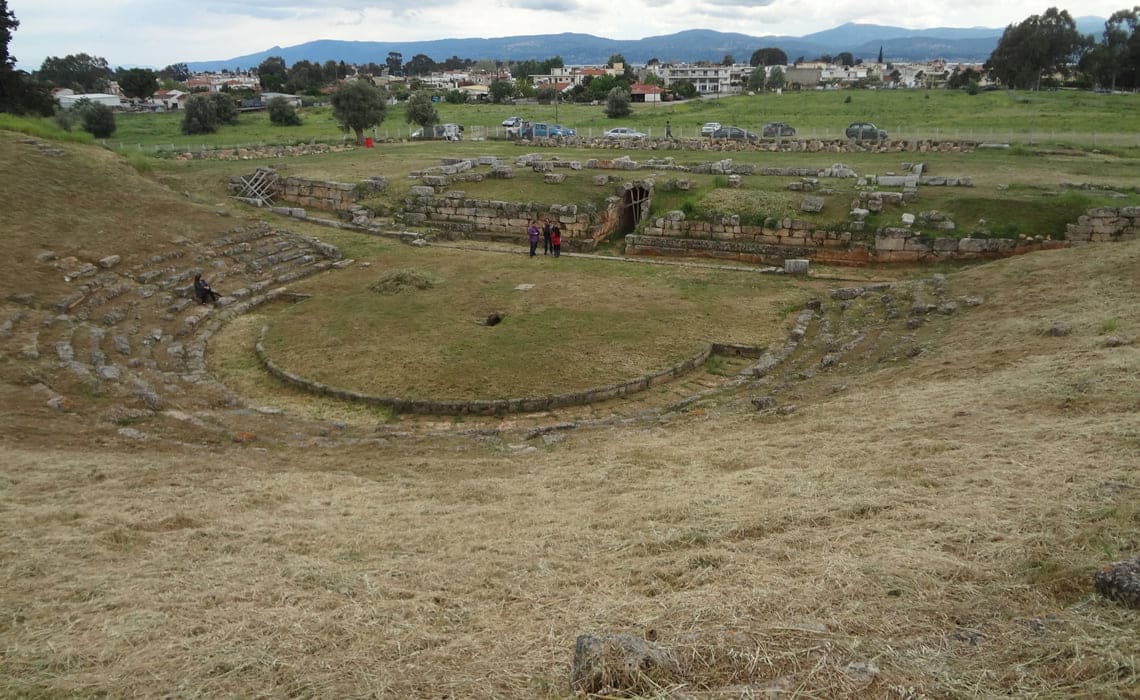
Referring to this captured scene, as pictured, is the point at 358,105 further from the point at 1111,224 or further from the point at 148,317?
the point at 1111,224

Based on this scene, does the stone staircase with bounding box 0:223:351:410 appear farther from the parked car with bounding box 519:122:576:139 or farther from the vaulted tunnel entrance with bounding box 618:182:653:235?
the parked car with bounding box 519:122:576:139

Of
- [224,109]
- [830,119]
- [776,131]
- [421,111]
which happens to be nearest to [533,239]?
[776,131]

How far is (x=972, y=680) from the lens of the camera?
3871mm

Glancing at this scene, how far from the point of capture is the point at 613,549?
6.62 meters

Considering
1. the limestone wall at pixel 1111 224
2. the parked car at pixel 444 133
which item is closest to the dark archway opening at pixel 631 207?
the limestone wall at pixel 1111 224

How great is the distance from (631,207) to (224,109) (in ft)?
160

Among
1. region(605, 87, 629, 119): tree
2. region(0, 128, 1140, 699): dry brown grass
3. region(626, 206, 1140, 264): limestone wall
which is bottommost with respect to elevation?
region(0, 128, 1140, 699): dry brown grass

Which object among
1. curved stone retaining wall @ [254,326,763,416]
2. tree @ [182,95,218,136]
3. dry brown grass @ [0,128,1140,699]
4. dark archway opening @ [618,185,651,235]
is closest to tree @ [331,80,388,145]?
tree @ [182,95,218,136]

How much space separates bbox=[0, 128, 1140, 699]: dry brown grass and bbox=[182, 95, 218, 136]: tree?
5415cm

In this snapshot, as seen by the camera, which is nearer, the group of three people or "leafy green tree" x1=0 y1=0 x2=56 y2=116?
the group of three people

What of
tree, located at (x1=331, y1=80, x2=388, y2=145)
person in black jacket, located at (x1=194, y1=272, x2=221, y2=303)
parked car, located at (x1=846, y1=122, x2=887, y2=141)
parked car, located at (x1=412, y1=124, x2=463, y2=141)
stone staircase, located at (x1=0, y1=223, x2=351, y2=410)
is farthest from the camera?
parked car, located at (x1=412, y1=124, x2=463, y2=141)

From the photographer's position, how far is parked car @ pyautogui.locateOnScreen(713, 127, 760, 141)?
43562mm

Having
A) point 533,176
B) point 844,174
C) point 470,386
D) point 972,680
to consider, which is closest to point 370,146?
point 533,176

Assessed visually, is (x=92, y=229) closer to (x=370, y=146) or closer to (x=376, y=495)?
(x=376, y=495)
